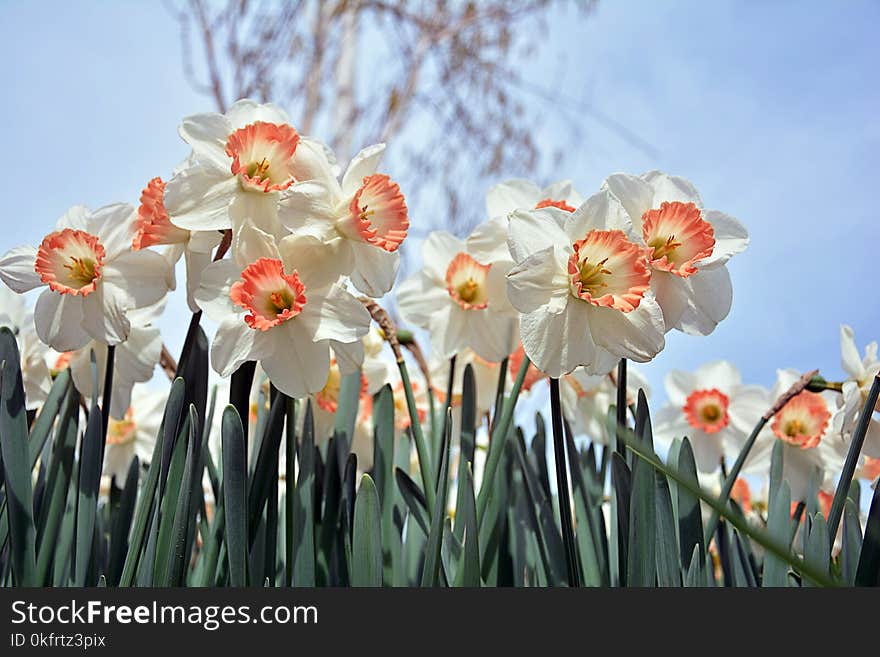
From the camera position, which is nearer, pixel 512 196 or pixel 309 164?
pixel 309 164

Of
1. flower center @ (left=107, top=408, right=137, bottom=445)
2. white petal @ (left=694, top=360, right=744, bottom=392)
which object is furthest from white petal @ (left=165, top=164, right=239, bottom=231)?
white petal @ (left=694, top=360, right=744, bottom=392)

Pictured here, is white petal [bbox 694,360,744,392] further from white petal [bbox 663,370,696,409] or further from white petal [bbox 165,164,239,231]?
white petal [bbox 165,164,239,231]

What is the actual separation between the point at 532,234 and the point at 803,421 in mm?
526

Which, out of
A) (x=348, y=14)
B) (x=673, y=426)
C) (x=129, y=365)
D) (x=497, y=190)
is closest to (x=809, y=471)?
(x=673, y=426)

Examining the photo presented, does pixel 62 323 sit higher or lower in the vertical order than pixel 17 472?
higher

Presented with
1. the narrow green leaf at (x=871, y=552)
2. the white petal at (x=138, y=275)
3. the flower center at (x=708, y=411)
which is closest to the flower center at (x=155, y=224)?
the white petal at (x=138, y=275)

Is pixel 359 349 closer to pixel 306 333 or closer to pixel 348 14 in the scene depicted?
pixel 306 333

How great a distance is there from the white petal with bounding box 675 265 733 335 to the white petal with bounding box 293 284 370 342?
0.26m

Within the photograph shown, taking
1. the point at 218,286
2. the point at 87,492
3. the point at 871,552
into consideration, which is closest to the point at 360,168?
the point at 218,286

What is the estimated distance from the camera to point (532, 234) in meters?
0.61

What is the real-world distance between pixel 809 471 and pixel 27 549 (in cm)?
86

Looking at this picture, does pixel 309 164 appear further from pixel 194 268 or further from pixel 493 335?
pixel 493 335

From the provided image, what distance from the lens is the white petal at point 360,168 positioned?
0.64 meters

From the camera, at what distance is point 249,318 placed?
57 cm
